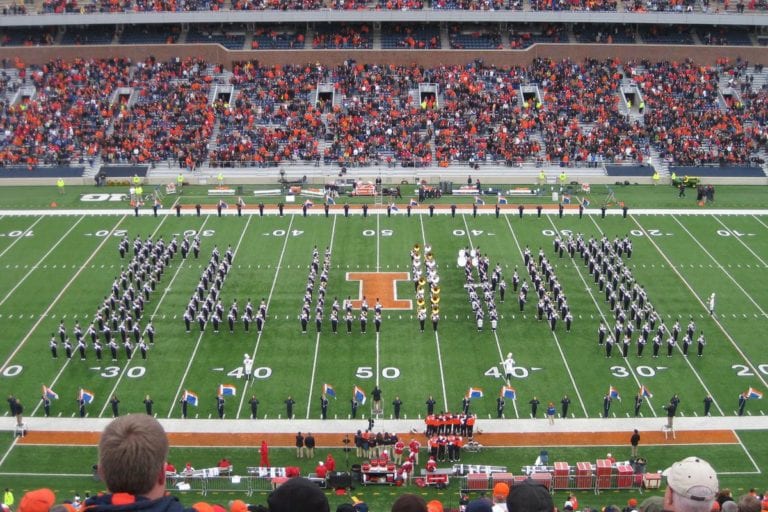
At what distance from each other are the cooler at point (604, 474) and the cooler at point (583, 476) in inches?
7.2

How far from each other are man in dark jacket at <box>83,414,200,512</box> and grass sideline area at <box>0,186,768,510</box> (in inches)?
597

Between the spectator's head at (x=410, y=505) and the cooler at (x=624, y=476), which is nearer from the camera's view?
the spectator's head at (x=410, y=505)

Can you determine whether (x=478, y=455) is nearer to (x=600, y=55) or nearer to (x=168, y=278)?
(x=168, y=278)

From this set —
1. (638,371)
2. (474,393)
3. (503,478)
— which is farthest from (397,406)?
(638,371)

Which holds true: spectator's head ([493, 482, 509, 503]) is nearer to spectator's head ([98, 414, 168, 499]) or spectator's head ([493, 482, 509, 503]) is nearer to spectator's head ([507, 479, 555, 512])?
spectator's head ([507, 479, 555, 512])

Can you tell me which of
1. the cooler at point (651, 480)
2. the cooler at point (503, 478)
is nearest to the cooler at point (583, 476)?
the cooler at point (651, 480)

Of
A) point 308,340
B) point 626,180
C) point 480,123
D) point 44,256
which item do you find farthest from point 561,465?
point 480,123

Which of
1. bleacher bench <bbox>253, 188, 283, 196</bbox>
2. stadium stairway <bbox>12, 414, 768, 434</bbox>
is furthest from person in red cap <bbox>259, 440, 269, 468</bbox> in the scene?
bleacher bench <bbox>253, 188, 283, 196</bbox>

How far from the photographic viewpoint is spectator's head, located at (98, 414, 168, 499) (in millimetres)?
4203

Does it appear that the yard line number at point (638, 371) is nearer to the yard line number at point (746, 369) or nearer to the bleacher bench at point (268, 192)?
the yard line number at point (746, 369)

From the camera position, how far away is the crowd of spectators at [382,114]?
44344 millimetres

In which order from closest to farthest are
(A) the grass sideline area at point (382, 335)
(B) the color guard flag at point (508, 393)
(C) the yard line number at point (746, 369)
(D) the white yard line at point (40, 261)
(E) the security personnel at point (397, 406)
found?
(A) the grass sideline area at point (382, 335), (E) the security personnel at point (397, 406), (B) the color guard flag at point (508, 393), (C) the yard line number at point (746, 369), (D) the white yard line at point (40, 261)

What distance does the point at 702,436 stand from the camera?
858 inches

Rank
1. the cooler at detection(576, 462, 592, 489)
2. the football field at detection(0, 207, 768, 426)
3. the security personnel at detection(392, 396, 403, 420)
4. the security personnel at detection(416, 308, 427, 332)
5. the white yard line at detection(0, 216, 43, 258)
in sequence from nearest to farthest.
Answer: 1. the cooler at detection(576, 462, 592, 489)
2. the security personnel at detection(392, 396, 403, 420)
3. the football field at detection(0, 207, 768, 426)
4. the security personnel at detection(416, 308, 427, 332)
5. the white yard line at detection(0, 216, 43, 258)
